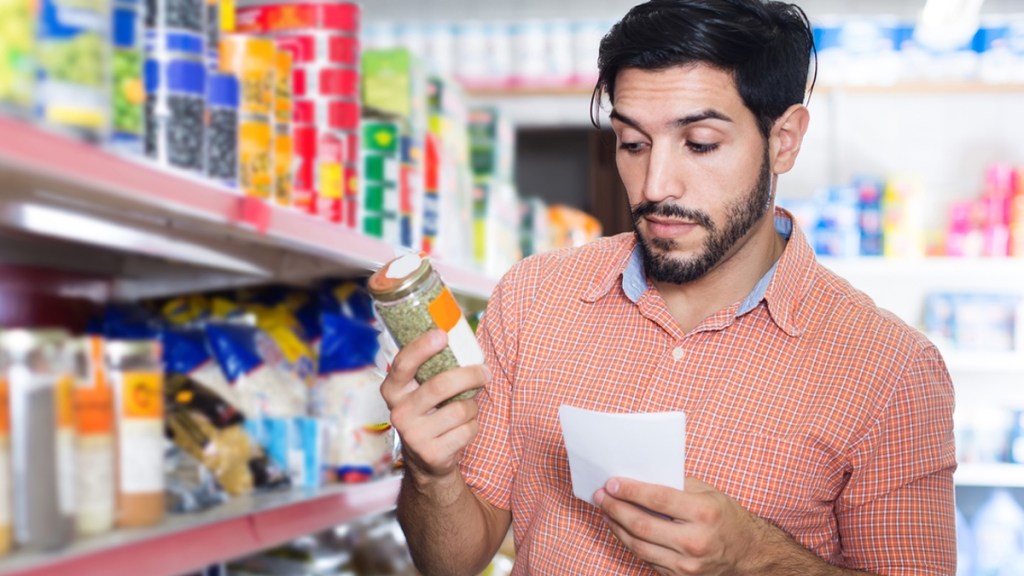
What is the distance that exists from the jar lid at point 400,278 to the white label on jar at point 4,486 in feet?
1.35

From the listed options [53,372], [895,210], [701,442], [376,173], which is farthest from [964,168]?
[53,372]

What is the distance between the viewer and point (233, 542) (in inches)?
62.0

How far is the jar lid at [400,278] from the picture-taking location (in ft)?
4.15

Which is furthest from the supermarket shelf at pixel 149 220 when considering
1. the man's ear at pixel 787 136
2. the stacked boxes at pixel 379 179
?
the man's ear at pixel 787 136

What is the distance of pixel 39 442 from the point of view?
1.22m

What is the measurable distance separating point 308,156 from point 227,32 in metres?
0.28

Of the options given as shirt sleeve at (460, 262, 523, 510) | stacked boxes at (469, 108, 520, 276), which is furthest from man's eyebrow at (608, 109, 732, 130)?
stacked boxes at (469, 108, 520, 276)

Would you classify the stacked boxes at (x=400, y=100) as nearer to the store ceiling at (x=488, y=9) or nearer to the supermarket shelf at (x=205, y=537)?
the supermarket shelf at (x=205, y=537)

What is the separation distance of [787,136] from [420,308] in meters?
0.71

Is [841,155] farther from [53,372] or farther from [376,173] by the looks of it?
[53,372]

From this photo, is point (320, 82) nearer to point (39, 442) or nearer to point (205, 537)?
point (205, 537)

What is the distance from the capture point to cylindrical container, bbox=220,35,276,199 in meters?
1.69

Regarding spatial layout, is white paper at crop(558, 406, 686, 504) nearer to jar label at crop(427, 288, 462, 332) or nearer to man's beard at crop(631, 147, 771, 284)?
jar label at crop(427, 288, 462, 332)

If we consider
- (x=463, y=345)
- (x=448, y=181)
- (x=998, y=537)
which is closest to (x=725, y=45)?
(x=463, y=345)
